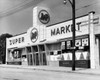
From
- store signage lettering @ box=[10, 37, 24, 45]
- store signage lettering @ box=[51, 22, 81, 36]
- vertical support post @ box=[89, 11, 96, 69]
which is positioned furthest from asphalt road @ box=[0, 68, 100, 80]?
store signage lettering @ box=[10, 37, 24, 45]

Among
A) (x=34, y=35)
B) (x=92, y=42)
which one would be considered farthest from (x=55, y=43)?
(x=92, y=42)

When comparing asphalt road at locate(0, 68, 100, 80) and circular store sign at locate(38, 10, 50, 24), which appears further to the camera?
circular store sign at locate(38, 10, 50, 24)

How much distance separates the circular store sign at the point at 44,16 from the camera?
40.0 meters

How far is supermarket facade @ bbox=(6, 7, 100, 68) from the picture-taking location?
2666 cm

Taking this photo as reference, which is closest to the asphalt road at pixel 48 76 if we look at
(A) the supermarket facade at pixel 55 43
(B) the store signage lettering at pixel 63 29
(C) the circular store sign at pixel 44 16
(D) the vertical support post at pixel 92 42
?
(D) the vertical support post at pixel 92 42

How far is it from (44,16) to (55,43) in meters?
8.90

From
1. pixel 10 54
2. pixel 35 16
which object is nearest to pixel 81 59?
pixel 35 16

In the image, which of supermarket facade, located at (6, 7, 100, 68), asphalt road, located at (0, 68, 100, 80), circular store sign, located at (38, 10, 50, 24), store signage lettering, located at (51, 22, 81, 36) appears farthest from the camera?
circular store sign, located at (38, 10, 50, 24)

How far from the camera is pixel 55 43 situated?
33.9 m

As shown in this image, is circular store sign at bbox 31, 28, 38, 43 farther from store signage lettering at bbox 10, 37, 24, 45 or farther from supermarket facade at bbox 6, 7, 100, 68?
store signage lettering at bbox 10, 37, 24, 45

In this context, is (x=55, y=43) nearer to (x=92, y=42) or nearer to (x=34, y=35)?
(x=34, y=35)

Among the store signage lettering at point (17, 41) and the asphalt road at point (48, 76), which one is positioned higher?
the store signage lettering at point (17, 41)

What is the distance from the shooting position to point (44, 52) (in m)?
36.3

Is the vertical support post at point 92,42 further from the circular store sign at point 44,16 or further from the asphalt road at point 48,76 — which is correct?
the circular store sign at point 44,16
